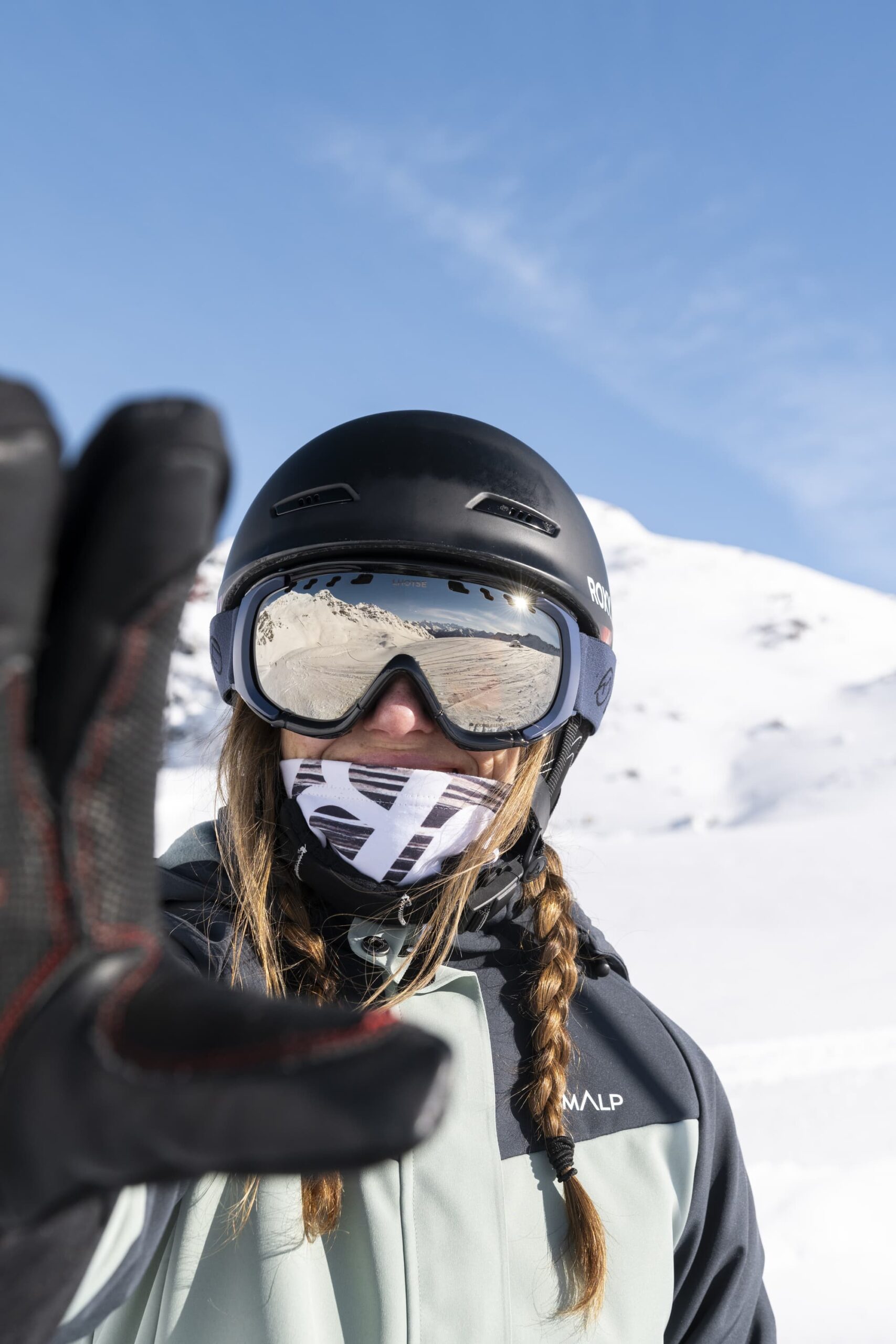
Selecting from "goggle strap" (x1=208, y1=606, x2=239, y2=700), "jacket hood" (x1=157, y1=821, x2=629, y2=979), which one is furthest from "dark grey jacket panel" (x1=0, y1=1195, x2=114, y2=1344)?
"goggle strap" (x1=208, y1=606, x2=239, y2=700)

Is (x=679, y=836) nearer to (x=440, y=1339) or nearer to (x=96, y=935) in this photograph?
(x=440, y=1339)

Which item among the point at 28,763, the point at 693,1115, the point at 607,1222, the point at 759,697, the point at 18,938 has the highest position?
the point at 759,697

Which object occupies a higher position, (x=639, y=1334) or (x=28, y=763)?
(x=28, y=763)

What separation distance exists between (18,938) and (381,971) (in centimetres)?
111

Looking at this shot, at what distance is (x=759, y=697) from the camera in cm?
3066

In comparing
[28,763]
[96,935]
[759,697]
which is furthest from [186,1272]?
[759,697]

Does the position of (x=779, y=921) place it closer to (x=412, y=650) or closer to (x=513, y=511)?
(x=513, y=511)

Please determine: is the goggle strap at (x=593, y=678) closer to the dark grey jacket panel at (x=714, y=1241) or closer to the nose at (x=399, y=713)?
the nose at (x=399, y=713)

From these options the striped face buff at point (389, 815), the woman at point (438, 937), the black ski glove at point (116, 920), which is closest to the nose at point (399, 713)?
the woman at point (438, 937)

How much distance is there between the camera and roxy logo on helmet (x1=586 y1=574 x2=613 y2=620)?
8.43ft

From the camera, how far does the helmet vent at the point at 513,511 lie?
2.34 metres

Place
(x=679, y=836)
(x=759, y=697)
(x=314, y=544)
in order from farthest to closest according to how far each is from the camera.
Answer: (x=759, y=697)
(x=679, y=836)
(x=314, y=544)

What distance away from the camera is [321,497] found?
2338 millimetres

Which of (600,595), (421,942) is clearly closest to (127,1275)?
(421,942)
